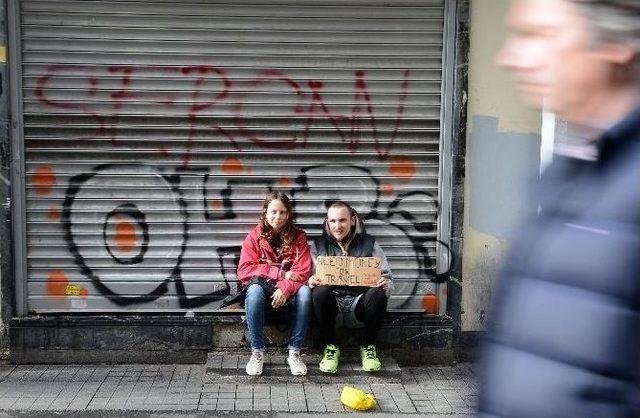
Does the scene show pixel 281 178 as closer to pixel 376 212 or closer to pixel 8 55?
pixel 376 212

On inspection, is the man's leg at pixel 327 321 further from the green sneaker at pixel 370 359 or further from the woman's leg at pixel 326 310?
the green sneaker at pixel 370 359

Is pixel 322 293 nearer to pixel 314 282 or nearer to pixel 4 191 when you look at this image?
pixel 314 282

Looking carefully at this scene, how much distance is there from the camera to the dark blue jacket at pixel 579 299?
55.0 inches

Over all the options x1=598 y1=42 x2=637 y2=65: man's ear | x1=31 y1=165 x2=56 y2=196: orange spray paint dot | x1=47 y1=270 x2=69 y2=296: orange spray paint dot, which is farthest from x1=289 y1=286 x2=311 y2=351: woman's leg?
x1=598 y1=42 x2=637 y2=65: man's ear

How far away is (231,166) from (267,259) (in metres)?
0.85

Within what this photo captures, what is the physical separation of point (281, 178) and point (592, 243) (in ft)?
17.2

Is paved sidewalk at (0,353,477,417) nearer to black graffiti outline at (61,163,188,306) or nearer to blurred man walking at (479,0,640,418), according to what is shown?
black graffiti outline at (61,163,188,306)

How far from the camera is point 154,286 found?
6.59 metres

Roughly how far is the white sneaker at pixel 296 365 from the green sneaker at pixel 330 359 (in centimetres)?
14

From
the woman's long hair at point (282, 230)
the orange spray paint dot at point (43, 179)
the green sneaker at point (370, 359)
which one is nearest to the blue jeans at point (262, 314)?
the woman's long hair at point (282, 230)

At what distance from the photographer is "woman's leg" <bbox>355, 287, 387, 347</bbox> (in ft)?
19.9

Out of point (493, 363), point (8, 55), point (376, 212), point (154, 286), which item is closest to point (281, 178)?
point (376, 212)

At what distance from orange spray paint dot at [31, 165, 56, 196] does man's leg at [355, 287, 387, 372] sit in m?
2.60

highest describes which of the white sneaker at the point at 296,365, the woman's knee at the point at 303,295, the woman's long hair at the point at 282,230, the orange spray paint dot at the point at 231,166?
the orange spray paint dot at the point at 231,166
